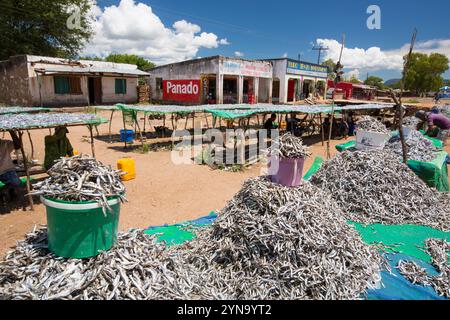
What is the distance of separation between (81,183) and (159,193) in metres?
5.75

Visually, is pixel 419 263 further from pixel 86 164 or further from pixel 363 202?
pixel 86 164

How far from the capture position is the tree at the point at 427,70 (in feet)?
196

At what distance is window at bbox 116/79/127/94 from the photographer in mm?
27500

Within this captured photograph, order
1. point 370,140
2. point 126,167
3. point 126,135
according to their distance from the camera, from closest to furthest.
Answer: point 370,140, point 126,167, point 126,135

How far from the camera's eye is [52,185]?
9.02 ft

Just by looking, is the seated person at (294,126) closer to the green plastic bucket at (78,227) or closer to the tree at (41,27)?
the green plastic bucket at (78,227)

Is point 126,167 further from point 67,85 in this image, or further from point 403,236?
point 67,85

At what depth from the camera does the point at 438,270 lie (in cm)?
418

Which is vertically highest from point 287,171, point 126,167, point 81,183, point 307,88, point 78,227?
point 307,88

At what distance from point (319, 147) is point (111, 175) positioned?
14779 mm

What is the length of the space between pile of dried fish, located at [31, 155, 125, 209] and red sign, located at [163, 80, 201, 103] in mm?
25569

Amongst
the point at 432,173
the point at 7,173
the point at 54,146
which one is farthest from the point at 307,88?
the point at 7,173

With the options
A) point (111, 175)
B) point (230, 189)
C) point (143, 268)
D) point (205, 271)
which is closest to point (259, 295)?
point (205, 271)

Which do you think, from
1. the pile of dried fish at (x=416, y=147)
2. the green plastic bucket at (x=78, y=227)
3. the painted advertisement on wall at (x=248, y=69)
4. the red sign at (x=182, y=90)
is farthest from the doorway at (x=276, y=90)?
the green plastic bucket at (x=78, y=227)
